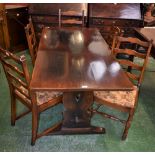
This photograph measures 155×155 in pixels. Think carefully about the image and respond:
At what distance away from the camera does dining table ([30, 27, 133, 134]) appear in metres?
1.42

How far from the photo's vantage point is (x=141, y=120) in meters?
2.20

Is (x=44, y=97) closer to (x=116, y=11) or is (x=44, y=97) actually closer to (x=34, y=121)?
(x=34, y=121)

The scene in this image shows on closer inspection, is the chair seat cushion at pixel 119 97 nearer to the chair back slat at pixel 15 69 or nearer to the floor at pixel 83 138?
the floor at pixel 83 138

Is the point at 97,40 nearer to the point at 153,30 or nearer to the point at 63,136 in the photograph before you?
the point at 153,30

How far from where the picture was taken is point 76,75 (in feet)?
5.05

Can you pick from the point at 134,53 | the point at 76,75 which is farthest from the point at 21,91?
the point at 134,53

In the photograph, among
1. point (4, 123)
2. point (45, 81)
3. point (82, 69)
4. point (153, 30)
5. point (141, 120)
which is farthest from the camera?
point (153, 30)

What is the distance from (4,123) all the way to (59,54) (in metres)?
0.95

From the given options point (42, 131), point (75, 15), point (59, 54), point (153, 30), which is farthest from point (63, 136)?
point (75, 15)

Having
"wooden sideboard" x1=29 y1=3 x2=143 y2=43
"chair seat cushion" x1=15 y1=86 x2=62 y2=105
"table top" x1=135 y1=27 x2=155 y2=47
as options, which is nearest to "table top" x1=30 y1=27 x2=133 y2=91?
"chair seat cushion" x1=15 y1=86 x2=62 y2=105

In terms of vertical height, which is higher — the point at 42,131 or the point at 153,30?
the point at 153,30

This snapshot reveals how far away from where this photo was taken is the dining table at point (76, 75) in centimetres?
142

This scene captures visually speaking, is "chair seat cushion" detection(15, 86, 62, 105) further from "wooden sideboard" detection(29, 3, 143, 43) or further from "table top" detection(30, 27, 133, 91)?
"wooden sideboard" detection(29, 3, 143, 43)

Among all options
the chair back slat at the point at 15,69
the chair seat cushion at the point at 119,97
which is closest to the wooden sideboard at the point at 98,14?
the chair seat cushion at the point at 119,97
